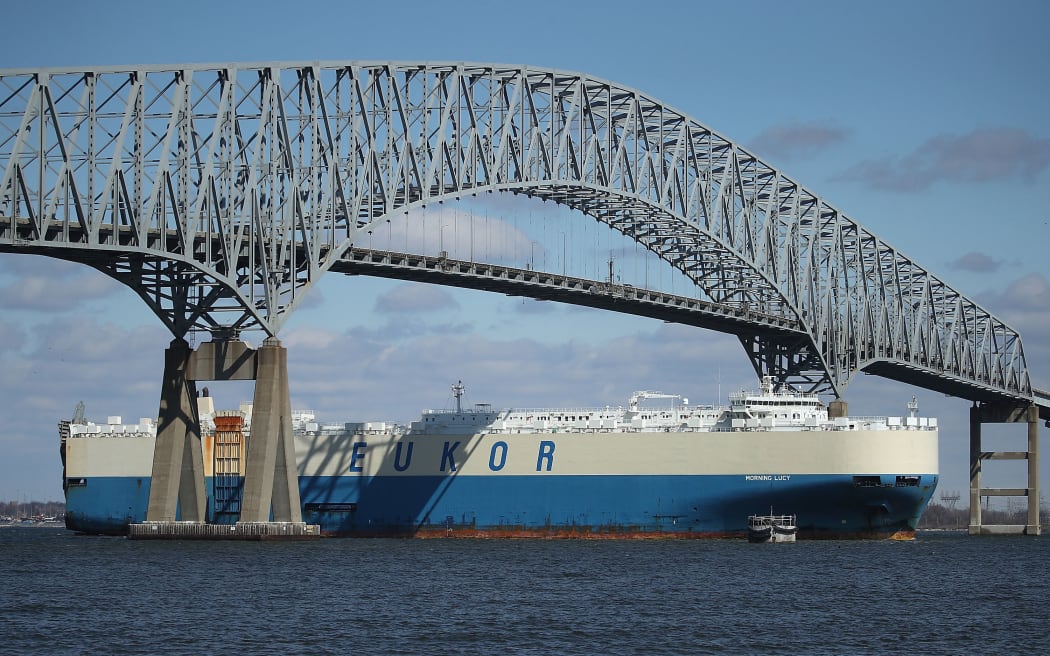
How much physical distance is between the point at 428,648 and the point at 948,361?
273 feet

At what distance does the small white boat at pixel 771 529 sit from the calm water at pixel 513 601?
7.11 meters

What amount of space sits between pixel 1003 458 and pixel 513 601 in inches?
3123

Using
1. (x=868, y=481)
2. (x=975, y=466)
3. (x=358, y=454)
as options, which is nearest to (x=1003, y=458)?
(x=975, y=466)

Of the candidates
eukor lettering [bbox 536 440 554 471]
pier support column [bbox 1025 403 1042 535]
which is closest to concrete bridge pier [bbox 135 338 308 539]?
eukor lettering [bbox 536 440 554 471]

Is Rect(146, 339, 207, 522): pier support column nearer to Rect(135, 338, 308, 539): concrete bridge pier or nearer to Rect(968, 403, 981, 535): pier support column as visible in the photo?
Rect(135, 338, 308, 539): concrete bridge pier

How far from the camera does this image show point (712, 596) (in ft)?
173

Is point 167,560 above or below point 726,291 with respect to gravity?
below

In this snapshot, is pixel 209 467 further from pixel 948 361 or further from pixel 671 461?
pixel 948 361

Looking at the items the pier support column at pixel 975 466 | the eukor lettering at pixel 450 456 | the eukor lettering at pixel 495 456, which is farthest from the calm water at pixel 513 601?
the pier support column at pixel 975 466

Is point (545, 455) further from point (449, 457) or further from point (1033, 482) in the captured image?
point (1033, 482)

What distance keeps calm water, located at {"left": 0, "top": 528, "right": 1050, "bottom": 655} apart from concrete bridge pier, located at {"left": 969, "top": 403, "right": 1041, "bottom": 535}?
44.4 meters

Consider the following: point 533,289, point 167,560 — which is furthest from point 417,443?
point 167,560

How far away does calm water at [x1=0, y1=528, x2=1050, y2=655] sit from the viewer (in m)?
41.4

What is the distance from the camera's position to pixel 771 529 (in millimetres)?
83312
